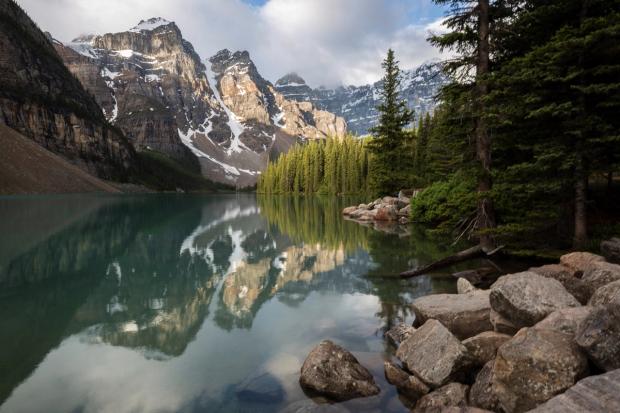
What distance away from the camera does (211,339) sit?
8.45 m

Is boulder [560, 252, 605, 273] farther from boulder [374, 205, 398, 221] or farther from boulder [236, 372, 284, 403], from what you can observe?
boulder [374, 205, 398, 221]

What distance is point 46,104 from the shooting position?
498 ft

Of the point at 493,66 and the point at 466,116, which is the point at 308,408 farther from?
the point at 493,66

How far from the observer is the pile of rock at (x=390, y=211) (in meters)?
34.6

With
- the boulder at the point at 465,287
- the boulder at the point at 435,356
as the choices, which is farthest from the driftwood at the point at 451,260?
the boulder at the point at 435,356

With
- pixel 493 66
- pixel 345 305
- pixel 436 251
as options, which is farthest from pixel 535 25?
pixel 345 305

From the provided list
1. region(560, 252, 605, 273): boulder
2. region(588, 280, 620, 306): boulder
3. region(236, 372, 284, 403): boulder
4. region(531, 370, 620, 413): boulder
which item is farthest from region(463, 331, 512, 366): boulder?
region(560, 252, 605, 273): boulder

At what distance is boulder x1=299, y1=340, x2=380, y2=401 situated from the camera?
19.7ft

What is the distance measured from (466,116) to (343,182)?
304ft

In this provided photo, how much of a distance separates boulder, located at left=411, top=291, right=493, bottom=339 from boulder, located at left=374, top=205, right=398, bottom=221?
87.4ft

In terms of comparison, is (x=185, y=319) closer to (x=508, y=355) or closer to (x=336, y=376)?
(x=336, y=376)

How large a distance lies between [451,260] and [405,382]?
9400 mm

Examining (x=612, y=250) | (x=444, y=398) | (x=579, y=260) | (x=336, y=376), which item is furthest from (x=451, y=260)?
(x=336, y=376)

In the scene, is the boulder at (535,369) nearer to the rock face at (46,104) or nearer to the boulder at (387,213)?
the boulder at (387,213)
